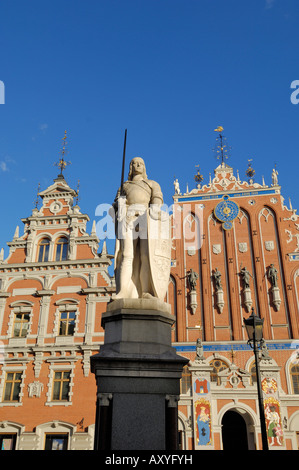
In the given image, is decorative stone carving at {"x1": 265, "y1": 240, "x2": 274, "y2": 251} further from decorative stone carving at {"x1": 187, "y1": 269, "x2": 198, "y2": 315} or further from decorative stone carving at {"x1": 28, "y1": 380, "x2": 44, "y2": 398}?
decorative stone carving at {"x1": 28, "y1": 380, "x2": 44, "y2": 398}

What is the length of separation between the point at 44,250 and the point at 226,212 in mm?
9971

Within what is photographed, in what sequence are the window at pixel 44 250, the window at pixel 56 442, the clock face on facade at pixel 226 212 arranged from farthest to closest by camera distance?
the clock face on facade at pixel 226 212 < the window at pixel 44 250 < the window at pixel 56 442

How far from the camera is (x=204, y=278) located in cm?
2042

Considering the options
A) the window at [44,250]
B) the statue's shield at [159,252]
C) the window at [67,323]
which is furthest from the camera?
the window at [44,250]

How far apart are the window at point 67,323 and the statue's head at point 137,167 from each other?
48.2 ft

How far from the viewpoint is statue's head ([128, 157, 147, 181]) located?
5.99m

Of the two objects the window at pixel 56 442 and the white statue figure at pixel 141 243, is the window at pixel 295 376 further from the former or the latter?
the white statue figure at pixel 141 243

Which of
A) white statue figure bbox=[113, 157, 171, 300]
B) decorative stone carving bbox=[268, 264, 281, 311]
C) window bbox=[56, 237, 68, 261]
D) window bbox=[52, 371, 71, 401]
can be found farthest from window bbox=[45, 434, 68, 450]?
white statue figure bbox=[113, 157, 171, 300]

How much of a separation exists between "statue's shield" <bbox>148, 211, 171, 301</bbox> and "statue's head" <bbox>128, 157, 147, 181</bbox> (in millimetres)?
773

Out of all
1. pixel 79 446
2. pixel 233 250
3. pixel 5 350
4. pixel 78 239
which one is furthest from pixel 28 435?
pixel 233 250

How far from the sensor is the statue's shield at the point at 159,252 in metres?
5.31

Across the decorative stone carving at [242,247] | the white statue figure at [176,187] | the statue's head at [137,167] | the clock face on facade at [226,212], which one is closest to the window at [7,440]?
the decorative stone carving at [242,247]

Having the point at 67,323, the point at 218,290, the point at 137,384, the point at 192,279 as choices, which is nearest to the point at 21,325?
the point at 67,323
